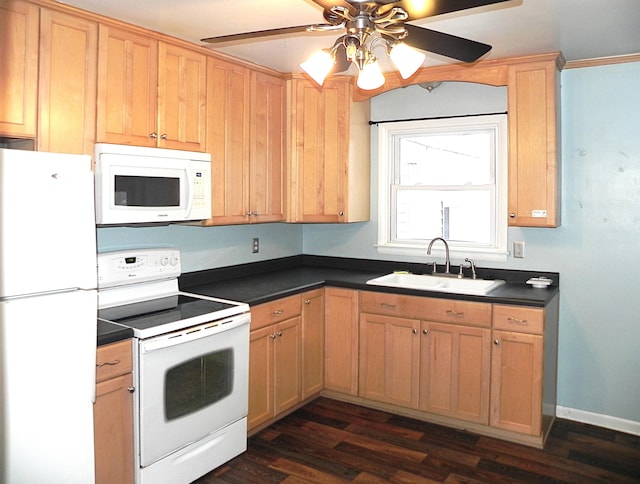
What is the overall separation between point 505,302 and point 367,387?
1139mm

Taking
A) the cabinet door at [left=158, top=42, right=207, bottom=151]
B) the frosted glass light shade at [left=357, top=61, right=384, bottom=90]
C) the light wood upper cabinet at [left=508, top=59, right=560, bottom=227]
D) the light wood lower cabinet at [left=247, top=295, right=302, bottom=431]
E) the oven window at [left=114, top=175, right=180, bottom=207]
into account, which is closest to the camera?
the frosted glass light shade at [left=357, top=61, right=384, bottom=90]

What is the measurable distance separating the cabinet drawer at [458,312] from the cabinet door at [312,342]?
0.74 metres

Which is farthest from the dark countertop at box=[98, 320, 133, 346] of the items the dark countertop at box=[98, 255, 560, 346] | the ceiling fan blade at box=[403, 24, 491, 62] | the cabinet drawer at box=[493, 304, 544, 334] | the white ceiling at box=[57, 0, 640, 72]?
the cabinet drawer at box=[493, 304, 544, 334]

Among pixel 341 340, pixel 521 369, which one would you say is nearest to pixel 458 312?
pixel 521 369

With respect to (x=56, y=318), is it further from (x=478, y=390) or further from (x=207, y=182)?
(x=478, y=390)

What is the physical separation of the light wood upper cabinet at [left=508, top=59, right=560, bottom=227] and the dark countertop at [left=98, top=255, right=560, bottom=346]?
467mm

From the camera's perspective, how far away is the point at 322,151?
4016 millimetres

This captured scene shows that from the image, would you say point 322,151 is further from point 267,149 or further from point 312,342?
point 312,342

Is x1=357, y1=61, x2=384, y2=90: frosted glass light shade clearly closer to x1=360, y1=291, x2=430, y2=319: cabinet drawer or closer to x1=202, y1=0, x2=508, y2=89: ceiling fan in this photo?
x1=202, y1=0, x2=508, y2=89: ceiling fan

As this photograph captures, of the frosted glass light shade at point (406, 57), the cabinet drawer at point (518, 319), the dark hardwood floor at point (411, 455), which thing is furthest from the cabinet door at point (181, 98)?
the cabinet drawer at point (518, 319)

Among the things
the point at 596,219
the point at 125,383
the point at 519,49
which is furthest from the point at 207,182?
the point at 596,219

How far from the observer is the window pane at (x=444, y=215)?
398cm

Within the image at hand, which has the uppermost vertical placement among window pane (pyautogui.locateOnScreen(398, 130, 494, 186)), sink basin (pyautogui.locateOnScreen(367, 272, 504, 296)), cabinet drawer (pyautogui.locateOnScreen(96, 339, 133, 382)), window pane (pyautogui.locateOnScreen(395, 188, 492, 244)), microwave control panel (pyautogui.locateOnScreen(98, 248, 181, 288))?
window pane (pyautogui.locateOnScreen(398, 130, 494, 186))

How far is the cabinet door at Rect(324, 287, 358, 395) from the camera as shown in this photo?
378cm
